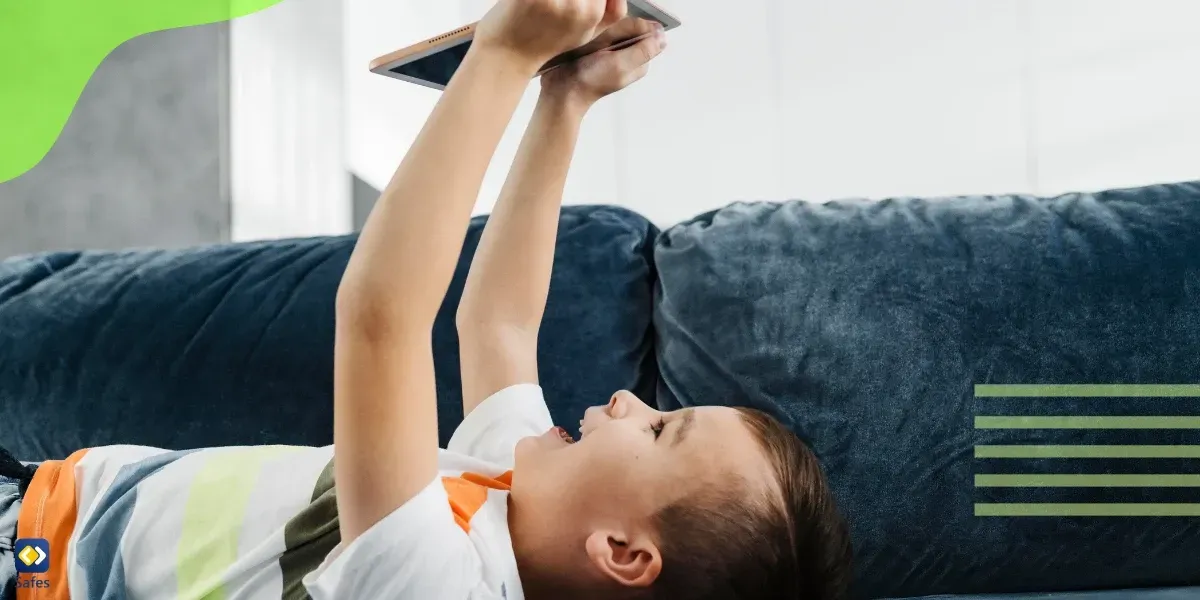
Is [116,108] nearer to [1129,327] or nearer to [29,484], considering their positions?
[29,484]

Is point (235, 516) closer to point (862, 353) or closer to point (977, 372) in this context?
point (862, 353)

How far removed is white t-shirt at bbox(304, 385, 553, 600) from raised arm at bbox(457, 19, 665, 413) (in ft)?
0.42

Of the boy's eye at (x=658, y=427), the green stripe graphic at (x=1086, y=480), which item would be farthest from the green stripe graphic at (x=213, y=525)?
the green stripe graphic at (x=1086, y=480)

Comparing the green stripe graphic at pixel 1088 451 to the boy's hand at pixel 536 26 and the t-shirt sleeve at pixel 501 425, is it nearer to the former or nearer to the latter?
the t-shirt sleeve at pixel 501 425

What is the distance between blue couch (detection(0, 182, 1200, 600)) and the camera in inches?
42.9

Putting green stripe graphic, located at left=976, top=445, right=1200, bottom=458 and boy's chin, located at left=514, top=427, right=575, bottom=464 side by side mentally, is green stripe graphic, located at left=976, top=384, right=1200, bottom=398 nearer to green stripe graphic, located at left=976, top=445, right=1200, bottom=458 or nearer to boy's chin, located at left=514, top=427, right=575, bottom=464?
green stripe graphic, located at left=976, top=445, right=1200, bottom=458

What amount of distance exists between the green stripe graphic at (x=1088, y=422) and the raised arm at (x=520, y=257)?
0.55 metres

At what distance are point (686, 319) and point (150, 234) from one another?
5.13 feet

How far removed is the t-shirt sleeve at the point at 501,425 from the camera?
95 centimetres

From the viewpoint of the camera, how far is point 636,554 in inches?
30.9

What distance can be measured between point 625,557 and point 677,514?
0.06 m

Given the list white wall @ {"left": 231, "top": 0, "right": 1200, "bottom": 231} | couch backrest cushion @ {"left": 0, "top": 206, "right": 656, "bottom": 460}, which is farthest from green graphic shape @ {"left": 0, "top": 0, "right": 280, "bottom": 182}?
couch backrest cushion @ {"left": 0, "top": 206, "right": 656, "bottom": 460}

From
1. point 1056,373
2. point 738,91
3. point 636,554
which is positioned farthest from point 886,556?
point 738,91

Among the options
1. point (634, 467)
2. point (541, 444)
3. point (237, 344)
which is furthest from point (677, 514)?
point (237, 344)
